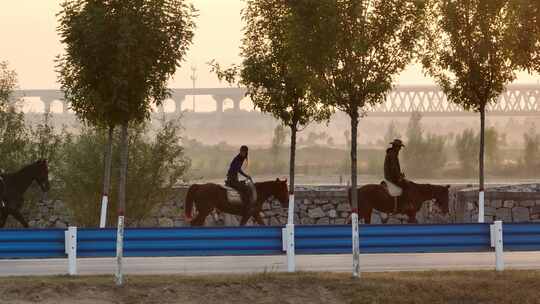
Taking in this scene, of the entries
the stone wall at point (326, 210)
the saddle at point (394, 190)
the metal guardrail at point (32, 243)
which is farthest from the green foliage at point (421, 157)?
the metal guardrail at point (32, 243)

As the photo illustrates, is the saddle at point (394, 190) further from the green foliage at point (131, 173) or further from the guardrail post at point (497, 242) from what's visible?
the guardrail post at point (497, 242)

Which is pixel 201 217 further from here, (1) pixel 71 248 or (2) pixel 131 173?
(1) pixel 71 248

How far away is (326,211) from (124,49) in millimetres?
18962

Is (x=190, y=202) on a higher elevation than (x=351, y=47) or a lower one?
lower

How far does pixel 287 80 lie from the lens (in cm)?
3450

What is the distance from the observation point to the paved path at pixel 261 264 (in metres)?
24.4

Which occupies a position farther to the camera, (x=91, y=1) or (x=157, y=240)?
(x=91, y=1)

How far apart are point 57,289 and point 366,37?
7.99 meters

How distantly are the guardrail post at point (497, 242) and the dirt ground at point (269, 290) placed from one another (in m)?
1.62

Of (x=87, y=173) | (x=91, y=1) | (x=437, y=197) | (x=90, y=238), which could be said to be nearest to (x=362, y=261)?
(x=90, y=238)

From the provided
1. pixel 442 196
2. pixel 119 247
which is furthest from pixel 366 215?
pixel 119 247

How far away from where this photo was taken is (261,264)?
83.8 ft

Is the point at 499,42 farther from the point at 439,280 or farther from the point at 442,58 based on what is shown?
the point at 439,280

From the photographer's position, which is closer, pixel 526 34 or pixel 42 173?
pixel 526 34
